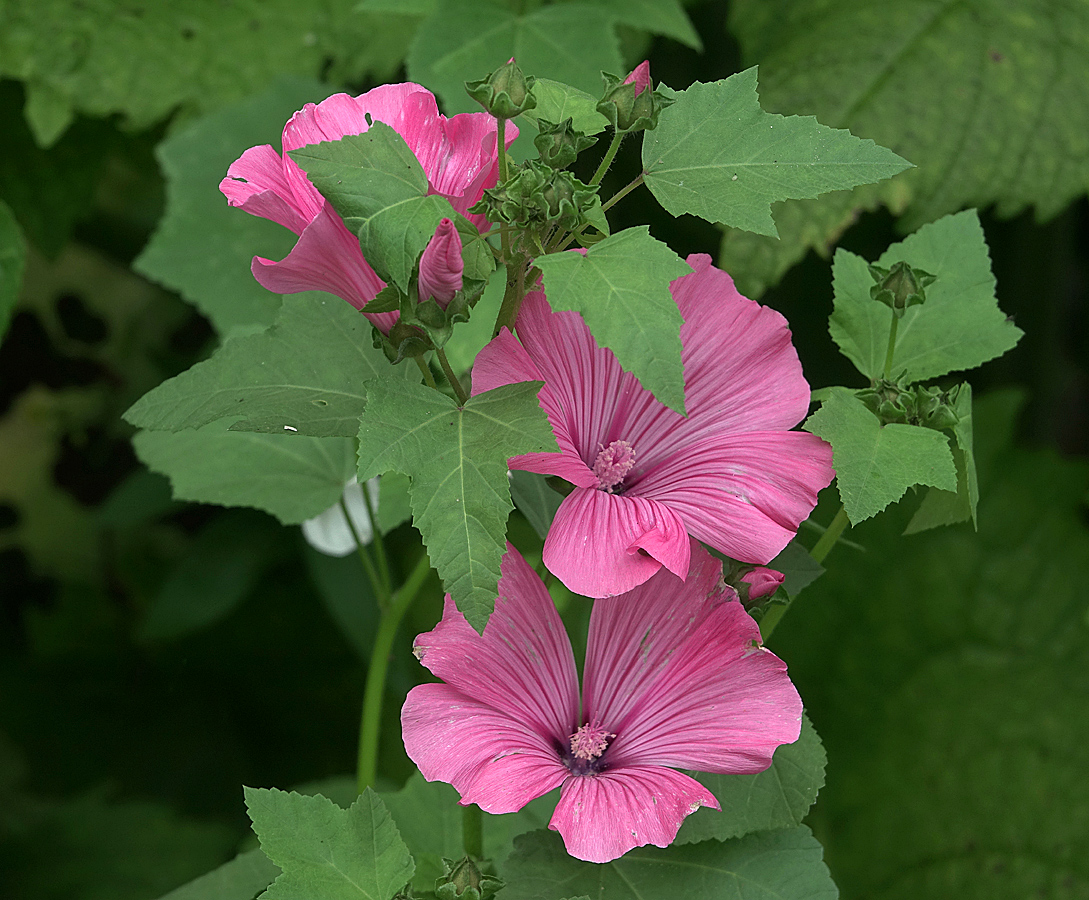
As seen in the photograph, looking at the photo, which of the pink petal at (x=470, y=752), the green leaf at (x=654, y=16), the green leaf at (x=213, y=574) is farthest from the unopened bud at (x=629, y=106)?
the green leaf at (x=213, y=574)

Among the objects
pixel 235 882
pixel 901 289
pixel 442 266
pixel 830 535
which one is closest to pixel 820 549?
pixel 830 535

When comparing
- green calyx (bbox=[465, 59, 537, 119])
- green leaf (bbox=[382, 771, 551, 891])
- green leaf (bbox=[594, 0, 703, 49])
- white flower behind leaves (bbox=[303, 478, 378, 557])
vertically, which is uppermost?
green calyx (bbox=[465, 59, 537, 119])

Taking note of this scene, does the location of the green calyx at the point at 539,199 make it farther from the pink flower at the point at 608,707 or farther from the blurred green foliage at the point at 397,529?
the blurred green foliage at the point at 397,529

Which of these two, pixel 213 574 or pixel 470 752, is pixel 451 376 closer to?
pixel 470 752

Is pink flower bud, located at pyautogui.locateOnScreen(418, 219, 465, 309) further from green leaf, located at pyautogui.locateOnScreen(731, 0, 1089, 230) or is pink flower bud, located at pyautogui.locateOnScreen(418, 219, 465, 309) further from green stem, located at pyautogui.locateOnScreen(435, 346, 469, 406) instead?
green leaf, located at pyautogui.locateOnScreen(731, 0, 1089, 230)

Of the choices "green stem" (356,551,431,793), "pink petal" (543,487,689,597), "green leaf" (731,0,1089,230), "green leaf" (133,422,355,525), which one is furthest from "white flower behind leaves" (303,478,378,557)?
"green leaf" (731,0,1089,230)

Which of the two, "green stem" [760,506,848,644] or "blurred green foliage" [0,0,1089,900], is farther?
"blurred green foliage" [0,0,1089,900]
